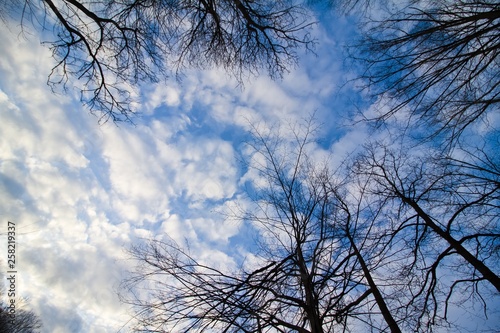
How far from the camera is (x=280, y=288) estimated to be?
12.0 feet

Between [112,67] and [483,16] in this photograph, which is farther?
[112,67]

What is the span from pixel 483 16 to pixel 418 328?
19.0 ft

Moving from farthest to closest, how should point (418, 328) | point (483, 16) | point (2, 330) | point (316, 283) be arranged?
point (2, 330)
point (418, 328)
point (316, 283)
point (483, 16)

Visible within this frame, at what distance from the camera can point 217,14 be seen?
4.95 metres

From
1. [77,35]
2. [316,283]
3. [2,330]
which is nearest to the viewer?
[316,283]

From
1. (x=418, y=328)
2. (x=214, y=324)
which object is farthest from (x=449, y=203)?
(x=214, y=324)

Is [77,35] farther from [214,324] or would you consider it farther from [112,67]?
[214,324]

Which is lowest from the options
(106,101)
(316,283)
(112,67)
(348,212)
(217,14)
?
(316,283)

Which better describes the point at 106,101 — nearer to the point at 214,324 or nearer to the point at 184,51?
the point at 184,51

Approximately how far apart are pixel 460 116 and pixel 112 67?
22.0 ft

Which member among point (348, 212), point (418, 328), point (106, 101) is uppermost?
point (106, 101)

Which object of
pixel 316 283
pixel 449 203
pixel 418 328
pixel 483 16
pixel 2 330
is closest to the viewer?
pixel 483 16

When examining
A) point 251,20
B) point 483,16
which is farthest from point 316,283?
point 251,20

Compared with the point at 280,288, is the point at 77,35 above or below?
above
